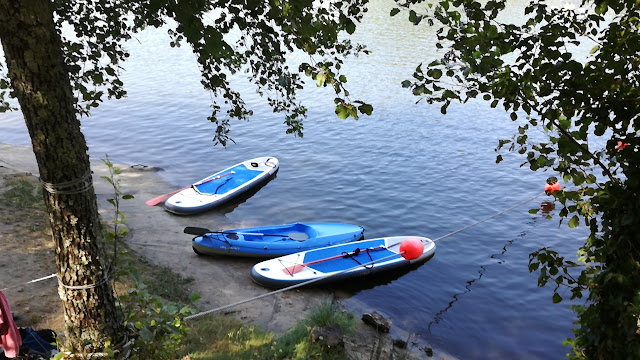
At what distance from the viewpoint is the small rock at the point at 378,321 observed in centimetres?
916

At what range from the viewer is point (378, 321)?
923cm

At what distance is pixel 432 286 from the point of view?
A: 1117 cm

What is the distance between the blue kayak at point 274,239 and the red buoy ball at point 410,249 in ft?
4.84

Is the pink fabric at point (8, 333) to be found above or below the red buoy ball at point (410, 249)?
above

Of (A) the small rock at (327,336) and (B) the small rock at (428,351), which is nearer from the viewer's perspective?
(A) the small rock at (327,336)

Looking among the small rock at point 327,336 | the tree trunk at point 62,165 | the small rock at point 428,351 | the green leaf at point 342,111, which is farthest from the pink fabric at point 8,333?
the small rock at point 428,351

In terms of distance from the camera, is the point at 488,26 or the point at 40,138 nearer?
the point at 488,26

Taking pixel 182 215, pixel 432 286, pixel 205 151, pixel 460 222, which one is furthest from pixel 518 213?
pixel 205 151

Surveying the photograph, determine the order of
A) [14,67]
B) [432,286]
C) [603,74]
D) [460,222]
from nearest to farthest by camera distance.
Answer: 1. [603,74]
2. [14,67]
3. [432,286]
4. [460,222]

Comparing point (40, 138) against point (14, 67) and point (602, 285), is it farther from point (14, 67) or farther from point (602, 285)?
point (602, 285)

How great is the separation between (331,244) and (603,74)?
9.49 m

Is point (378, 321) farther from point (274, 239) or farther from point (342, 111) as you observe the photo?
point (342, 111)

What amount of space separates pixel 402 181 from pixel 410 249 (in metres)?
5.43

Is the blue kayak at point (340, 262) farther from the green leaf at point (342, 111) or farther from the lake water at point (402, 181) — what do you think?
the green leaf at point (342, 111)
